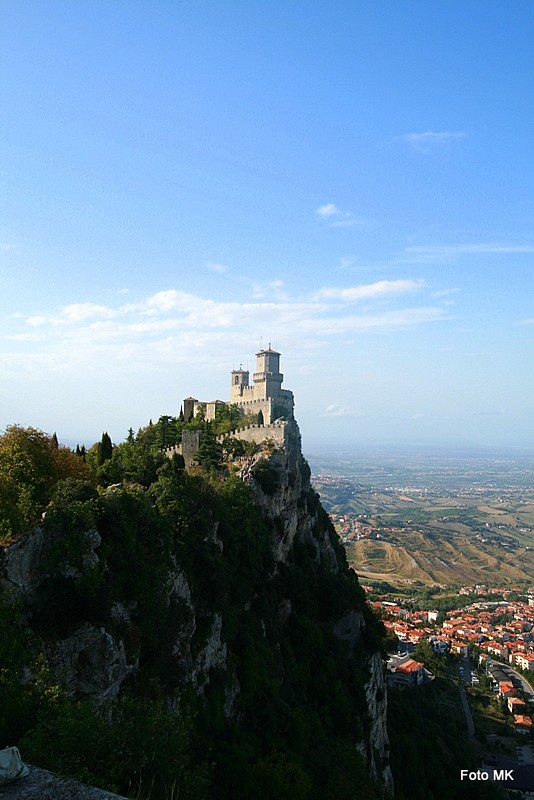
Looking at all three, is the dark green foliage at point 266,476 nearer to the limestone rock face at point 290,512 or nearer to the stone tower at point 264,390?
the limestone rock face at point 290,512

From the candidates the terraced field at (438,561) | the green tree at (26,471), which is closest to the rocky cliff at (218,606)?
the green tree at (26,471)

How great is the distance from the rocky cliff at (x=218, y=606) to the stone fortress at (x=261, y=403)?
6.96 meters

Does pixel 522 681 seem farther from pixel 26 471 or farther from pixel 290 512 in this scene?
pixel 26 471

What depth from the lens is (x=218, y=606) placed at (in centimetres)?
2550

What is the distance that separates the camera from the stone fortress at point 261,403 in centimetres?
5107

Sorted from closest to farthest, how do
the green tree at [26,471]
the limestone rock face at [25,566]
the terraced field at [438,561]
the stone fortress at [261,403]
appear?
the limestone rock face at [25,566]
the green tree at [26,471]
the stone fortress at [261,403]
the terraced field at [438,561]

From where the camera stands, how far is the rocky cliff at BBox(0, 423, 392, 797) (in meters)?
17.4

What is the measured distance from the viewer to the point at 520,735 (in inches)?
2231

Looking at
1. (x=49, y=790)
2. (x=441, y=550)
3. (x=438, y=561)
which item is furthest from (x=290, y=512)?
(x=441, y=550)

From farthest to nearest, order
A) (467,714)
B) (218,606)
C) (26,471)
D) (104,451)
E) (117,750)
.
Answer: (467,714) < (104,451) < (218,606) < (26,471) < (117,750)

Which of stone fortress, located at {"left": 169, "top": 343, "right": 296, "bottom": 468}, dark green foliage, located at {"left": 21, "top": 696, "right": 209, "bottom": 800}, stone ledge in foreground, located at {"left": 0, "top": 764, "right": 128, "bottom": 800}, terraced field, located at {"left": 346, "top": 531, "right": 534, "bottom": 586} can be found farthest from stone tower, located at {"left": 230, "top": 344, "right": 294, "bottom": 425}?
terraced field, located at {"left": 346, "top": 531, "right": 534, "bottom": 586}

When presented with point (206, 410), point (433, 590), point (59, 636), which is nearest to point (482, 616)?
point (433, 590)

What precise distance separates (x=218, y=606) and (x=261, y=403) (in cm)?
3847

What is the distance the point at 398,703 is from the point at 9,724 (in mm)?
45200
